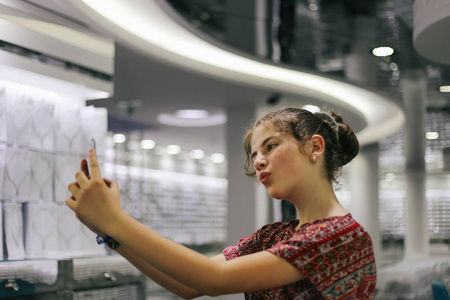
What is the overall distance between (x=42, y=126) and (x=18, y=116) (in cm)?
24

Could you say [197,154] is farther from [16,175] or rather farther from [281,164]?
[281,164]

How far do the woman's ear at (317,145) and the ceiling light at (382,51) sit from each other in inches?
180

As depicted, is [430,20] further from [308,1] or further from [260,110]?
[260,110]

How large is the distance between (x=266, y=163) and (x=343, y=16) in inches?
222

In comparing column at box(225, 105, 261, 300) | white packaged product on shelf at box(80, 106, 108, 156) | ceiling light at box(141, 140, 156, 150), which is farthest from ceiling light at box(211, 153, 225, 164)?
white packaged product on shelf at box(80, 106, 108, 156)

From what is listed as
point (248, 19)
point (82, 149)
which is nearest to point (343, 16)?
point (248, 19)

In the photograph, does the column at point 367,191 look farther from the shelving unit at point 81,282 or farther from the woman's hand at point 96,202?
the woman's hand at point 96,202

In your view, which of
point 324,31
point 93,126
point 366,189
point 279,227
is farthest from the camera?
point 366,189

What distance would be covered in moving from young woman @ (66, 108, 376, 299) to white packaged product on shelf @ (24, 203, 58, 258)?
2896 millimetres

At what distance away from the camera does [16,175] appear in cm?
388

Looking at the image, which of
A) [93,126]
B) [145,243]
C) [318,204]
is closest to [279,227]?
[318,204]

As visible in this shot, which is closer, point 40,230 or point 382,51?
point 40,230

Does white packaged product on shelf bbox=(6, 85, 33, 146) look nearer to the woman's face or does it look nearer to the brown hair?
the brown hair

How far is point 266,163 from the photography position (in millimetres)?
1252
